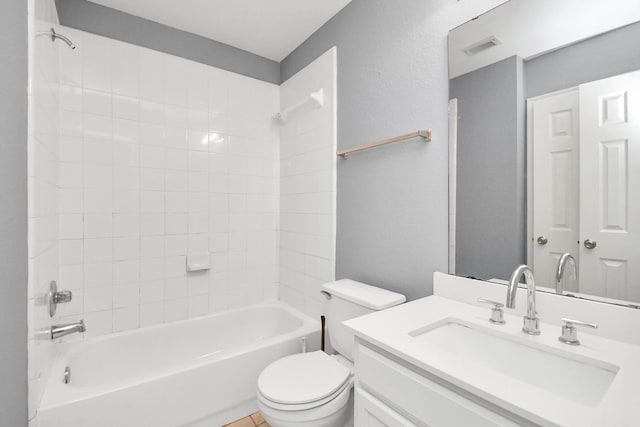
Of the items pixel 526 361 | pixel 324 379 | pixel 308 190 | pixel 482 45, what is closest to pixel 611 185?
pixel 526 361

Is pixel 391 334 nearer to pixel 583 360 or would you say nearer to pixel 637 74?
pixel 583 360

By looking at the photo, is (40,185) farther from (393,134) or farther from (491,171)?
(491,171)

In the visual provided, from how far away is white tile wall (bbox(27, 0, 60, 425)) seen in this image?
1.04 m

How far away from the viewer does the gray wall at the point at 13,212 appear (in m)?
0.85

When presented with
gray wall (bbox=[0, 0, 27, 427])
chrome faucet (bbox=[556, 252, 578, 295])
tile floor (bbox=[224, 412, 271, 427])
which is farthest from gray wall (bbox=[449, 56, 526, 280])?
gray wall (bbox=[0, 0, 27, 427])

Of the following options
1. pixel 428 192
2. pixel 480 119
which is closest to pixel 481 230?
pixel 428 192

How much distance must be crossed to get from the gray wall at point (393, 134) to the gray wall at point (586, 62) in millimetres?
343

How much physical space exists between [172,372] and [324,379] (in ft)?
2.46

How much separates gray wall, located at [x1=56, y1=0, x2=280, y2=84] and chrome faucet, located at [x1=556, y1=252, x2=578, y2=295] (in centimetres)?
235

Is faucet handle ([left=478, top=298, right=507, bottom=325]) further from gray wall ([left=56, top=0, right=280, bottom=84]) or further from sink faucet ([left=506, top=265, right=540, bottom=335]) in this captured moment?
gray wall ([left=56, top=0, right=280, bottom=84])

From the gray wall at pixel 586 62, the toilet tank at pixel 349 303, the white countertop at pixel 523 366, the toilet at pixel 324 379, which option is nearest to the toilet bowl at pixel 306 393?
the toilet at pixel 324 379

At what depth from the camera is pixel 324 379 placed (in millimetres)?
1260

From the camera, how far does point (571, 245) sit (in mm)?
940

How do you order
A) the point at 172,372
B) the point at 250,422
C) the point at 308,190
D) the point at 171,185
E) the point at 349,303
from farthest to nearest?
1. the point at 308,190
2. the point at 171,185
3. the point at 250,422
4. the point at 349,303
5. the point at 172,372
